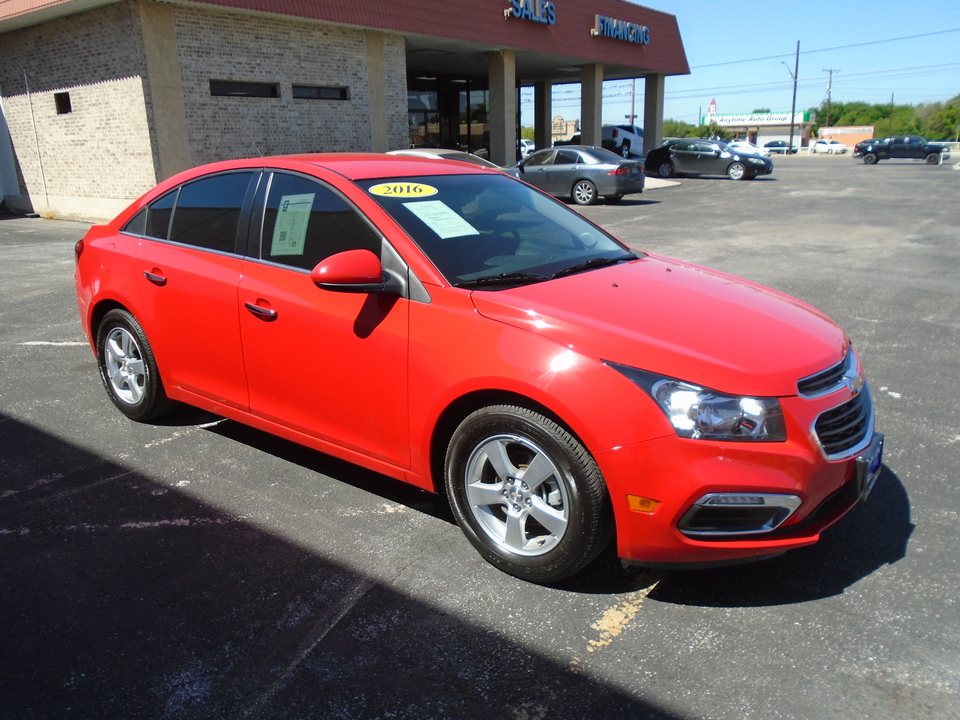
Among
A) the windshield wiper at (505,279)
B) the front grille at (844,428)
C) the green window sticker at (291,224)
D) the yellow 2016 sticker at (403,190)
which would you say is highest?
the yellow 2016 sticker at (403,190)

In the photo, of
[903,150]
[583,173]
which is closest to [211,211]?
[583,173]

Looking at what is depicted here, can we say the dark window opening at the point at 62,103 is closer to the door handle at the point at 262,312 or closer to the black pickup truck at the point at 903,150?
the door handle at the point at 262,312

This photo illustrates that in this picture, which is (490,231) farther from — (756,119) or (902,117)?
(902,117)

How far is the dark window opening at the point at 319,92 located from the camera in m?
19.6

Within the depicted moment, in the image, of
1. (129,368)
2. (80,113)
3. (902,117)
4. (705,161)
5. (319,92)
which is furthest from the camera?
(902,117)

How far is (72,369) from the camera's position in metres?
6.26

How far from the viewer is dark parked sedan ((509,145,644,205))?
21125mm

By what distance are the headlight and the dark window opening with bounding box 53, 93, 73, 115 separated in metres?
19.8

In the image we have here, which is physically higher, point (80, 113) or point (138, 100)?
point (138, 100)

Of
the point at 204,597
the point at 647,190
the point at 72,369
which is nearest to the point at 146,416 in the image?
the point at 72,369

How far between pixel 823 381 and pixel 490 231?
170 cm

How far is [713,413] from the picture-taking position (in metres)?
2.76

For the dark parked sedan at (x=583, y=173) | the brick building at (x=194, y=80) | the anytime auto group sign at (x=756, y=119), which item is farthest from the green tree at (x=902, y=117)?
the brick building at (x=194, y=80)

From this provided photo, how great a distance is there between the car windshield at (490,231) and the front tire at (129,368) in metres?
1.93
